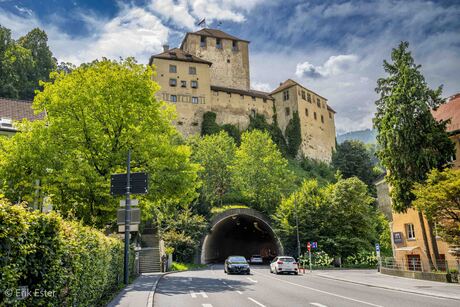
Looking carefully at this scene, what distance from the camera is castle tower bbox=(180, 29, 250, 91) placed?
8956 centimetres

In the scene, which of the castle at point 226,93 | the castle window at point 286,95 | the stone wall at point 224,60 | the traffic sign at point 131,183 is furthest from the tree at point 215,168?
the traffic sign at point 131,183

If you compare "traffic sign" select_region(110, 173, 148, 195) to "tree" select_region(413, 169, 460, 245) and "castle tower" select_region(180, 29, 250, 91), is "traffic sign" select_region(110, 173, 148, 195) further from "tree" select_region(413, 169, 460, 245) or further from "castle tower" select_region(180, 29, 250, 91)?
"castle tower" select_region(180, 29, 250, 91)

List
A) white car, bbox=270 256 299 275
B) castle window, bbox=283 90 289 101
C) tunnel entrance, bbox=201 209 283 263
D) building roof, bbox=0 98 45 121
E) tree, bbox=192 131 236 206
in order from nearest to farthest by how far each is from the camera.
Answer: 1. white car, bbox=270 256 299 275
2. building roof, bbox=0 98 45 121
3. tunnel entrance, bbox=201 209 283 263
4. tree, bbox=192 131 236 206
5. castle window, bbox=283 90 289 101

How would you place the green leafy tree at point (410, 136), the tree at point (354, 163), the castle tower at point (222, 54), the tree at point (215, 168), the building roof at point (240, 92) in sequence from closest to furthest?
the green leafy tree at point (410, 136), the tree at point (215, 168), the tree at point (354, 163), the building roof at point (240, 92), the castle tower at point (222, 54)

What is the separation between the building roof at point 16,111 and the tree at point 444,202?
33.8 meters

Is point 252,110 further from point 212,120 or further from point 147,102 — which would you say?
point 147,102

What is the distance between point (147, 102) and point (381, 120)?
18.4 meters

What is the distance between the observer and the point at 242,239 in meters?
71.6

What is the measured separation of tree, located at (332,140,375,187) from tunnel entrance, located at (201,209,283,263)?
2473 cm

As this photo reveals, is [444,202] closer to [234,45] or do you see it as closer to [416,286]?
[416,286]

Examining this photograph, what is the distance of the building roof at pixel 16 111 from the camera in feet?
112

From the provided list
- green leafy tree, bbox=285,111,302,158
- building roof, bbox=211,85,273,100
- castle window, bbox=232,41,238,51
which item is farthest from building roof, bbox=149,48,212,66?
green leafy tree, bbox=285,111,302,158

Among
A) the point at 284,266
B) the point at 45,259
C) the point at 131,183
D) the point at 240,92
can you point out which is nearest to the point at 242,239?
the point at 240,92

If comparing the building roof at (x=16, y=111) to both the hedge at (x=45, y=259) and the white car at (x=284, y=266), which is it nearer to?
the white car at (x=284, y=266)
